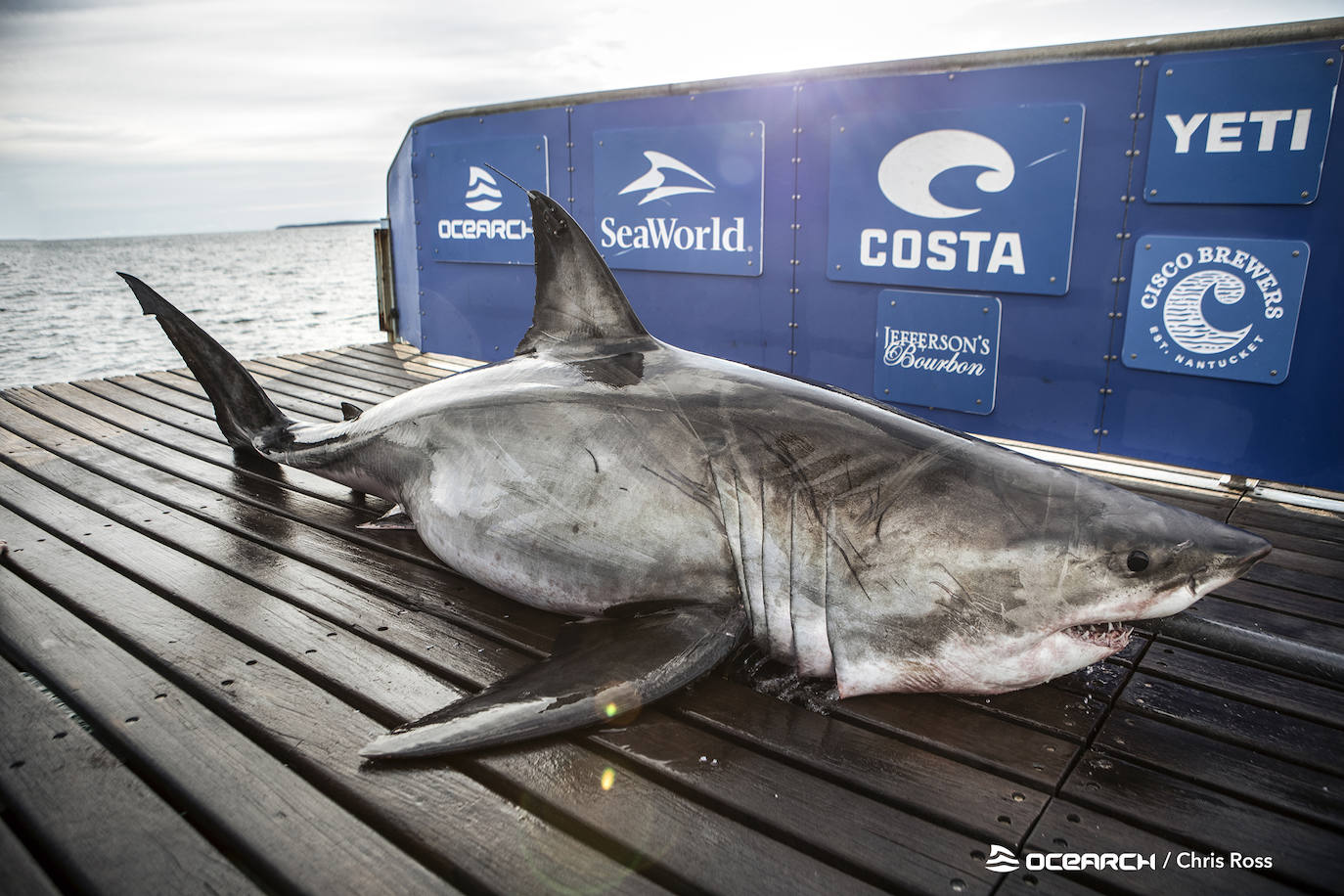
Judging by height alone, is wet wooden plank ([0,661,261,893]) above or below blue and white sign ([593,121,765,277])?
below

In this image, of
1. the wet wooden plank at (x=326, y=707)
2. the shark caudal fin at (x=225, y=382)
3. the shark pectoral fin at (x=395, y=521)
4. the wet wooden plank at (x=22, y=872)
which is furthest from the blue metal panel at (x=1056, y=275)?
the wet wooden plank at (x=22, y=872)

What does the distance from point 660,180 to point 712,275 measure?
776 mm

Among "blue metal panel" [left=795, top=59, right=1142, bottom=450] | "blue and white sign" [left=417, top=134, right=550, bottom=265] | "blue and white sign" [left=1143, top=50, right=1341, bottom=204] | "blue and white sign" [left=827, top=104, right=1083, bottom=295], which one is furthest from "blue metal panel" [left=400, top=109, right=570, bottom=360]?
"blue and white sign" [left=1143, top=50, right=1341, bottom=204]

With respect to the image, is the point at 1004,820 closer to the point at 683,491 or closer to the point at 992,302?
the point at 683,491

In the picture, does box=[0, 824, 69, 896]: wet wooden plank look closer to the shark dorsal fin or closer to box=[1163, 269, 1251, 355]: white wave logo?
the shark dorsal fin

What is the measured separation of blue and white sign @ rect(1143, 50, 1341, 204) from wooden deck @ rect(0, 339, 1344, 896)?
1929 mm

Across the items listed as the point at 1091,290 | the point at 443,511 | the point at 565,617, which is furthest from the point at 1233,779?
the point at 1091,290

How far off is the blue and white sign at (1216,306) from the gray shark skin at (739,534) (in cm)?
259

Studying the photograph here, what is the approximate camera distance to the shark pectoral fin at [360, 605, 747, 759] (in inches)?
74.9

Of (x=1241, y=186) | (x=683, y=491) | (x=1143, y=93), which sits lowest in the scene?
(x=683, y=491)

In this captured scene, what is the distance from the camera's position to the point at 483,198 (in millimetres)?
6953

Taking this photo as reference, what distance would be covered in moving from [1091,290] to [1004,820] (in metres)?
3.41

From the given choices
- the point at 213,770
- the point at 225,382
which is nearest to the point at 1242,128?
the point at 213,770

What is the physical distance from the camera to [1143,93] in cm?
410
